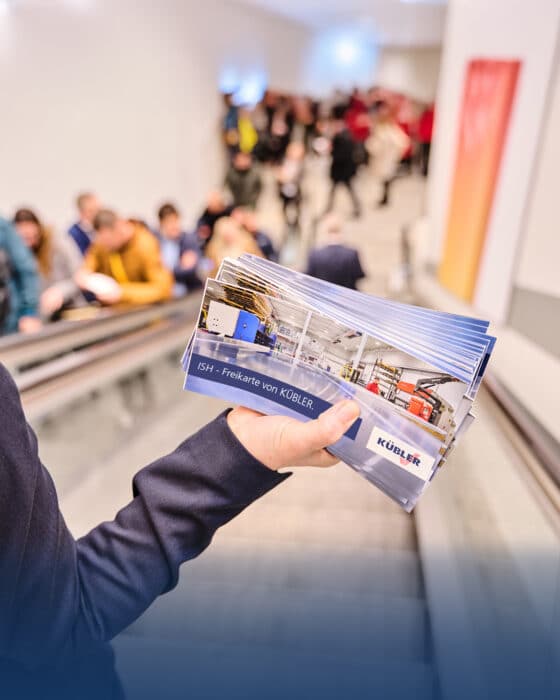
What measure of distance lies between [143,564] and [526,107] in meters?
3.60

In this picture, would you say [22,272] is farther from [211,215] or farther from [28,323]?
[211,215]

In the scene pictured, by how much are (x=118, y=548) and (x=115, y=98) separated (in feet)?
28.6

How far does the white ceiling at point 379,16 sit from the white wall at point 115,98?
1070 mm

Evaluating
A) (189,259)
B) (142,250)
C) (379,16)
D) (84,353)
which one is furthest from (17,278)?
(379,16)

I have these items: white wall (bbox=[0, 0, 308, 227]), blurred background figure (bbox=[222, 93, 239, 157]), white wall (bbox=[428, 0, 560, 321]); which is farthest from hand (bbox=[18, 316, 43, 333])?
blurred background figure (bbox=[222, 93, 239, 157])

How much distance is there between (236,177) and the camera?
28.0 feet

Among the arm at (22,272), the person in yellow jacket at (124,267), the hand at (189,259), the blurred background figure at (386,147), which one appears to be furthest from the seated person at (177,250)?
the blurred background figure at (386,147)

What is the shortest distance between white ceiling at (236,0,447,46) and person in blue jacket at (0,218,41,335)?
10605 millimetres

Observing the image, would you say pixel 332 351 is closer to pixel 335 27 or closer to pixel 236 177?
pixel 236 177

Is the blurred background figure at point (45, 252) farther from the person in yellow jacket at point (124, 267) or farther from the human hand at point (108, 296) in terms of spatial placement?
the human hand at point (108, 296)

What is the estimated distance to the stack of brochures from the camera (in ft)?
2.06

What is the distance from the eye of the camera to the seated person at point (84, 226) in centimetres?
472

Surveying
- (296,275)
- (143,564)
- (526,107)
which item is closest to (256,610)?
(143,564)

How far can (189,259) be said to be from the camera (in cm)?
442
